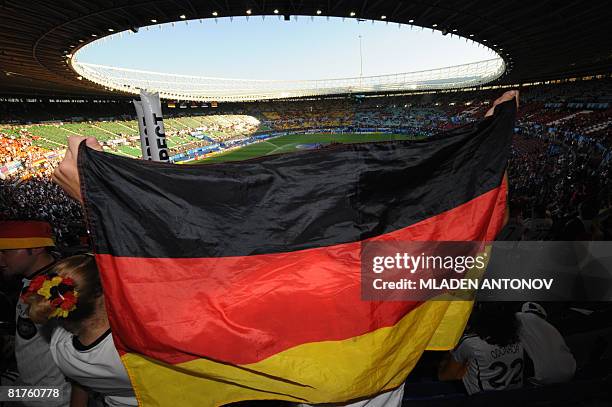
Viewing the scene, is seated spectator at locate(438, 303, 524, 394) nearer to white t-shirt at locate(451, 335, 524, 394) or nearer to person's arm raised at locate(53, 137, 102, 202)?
white t-shirt at locate(451, 335, 524, 394)

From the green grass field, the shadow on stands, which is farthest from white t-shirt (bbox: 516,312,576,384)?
the green grass field

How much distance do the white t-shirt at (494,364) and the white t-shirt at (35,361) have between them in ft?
10.1

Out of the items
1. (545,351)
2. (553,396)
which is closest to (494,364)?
(545,351)

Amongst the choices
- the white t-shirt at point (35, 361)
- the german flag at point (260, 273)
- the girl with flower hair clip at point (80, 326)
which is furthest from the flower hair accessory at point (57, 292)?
the white t-shirt at point (35, 361)

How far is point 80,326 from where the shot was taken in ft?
6.72

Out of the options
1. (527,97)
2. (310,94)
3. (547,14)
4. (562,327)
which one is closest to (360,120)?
(310,94)

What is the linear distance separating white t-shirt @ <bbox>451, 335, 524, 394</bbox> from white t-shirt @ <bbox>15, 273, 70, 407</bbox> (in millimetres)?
3066

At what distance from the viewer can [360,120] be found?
233 feet

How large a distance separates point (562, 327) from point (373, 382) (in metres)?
2.28

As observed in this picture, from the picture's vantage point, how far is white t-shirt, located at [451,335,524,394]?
2.33 m

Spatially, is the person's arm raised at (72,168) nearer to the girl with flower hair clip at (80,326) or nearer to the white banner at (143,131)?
the girl with flower hair clip at (80,326)

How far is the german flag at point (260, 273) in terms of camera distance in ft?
5.94

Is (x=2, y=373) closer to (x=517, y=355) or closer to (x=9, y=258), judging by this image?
(x=9, y=258)

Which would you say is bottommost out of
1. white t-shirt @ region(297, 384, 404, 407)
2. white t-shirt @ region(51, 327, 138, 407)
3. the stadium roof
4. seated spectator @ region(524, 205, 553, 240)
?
seated spectator @ region(524, 205, 553, 240)
